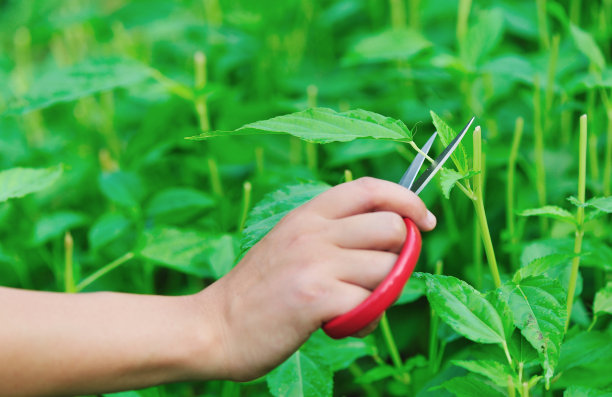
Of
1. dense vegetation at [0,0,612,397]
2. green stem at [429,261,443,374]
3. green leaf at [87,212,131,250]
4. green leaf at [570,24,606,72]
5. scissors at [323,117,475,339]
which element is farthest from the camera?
green leaf at [87,212,131,250]

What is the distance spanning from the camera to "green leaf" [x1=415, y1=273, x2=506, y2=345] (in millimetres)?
548

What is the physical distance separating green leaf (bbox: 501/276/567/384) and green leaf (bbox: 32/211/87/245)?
674 millimetres

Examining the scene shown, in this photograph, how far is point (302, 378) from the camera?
0.69 metres

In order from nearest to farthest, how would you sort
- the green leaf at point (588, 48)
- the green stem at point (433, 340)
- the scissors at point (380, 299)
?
the scissors at point (380, 299)
the green stem at point (433, 340)
the green leaf at point (588, 48)

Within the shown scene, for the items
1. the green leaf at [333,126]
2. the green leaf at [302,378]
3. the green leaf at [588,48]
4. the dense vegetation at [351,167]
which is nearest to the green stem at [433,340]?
the dense vegetation at [351,167]

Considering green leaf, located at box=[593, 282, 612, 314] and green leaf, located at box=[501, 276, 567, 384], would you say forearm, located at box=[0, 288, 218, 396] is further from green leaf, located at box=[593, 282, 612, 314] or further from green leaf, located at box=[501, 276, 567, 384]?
green leaf, located at box=[593, 282, 612, 314]

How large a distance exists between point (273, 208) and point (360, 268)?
0.17 m

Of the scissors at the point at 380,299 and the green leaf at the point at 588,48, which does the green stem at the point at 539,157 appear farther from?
the scissors at the point at 380,299

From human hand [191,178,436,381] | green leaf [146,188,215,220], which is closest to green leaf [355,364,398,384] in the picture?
human hand [191,178,436,381]

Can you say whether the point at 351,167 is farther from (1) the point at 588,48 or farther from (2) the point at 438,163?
(2) the point at 438,163

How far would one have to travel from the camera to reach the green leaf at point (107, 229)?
3.04 feet

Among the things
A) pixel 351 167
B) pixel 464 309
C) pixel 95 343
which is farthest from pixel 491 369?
pixel 351 167

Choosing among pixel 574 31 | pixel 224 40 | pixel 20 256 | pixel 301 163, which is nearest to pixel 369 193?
pixel 574 31

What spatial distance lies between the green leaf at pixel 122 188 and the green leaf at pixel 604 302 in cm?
64
